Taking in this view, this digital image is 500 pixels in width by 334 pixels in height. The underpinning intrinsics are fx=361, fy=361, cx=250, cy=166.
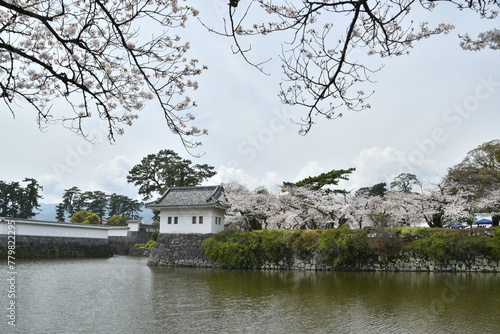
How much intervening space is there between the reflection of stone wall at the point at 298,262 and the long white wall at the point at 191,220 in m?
0.33

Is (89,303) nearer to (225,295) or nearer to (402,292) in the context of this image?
(225,295)

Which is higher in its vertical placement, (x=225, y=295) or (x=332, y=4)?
(x=332, y=4)

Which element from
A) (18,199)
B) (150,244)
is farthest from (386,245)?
(18,199)

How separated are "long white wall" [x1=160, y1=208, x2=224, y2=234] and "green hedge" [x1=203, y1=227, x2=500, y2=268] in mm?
1011

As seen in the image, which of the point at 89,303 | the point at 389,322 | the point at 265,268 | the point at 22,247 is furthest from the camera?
the point at 22,247

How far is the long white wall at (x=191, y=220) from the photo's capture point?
1880 centimetres

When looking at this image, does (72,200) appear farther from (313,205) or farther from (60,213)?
(313,205)

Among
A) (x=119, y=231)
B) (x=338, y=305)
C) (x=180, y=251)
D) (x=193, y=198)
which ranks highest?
(x=193, y=198)

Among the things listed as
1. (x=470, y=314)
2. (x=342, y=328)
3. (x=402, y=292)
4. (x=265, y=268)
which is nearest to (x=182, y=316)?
(x=342, y=328)

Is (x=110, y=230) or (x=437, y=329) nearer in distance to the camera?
(x=437, y=329)

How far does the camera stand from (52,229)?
2188 cm

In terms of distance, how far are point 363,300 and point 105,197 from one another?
3926 cm

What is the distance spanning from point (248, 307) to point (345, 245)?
29.6 feet

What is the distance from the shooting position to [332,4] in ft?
9.25
